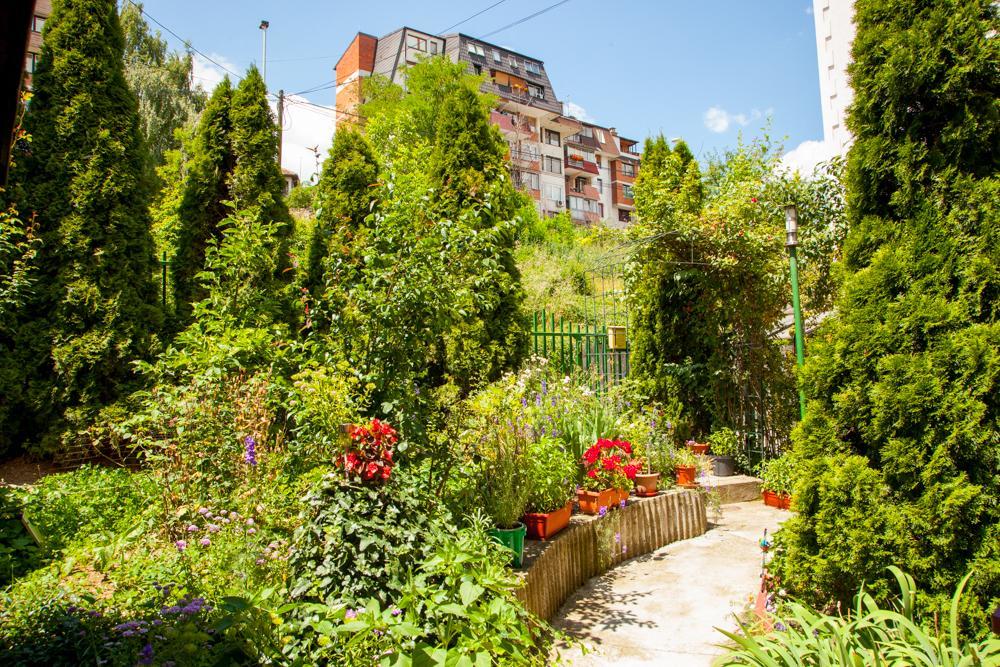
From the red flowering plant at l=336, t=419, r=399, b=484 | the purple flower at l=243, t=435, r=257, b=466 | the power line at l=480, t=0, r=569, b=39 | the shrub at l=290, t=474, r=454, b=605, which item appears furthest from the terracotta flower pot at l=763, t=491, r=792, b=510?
the power line at l=480, t=0, r=569, b=39

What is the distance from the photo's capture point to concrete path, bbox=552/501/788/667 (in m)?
3.14

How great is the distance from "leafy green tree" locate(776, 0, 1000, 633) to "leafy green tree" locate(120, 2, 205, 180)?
16482mm

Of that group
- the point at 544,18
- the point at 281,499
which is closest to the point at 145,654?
the point at 281,499

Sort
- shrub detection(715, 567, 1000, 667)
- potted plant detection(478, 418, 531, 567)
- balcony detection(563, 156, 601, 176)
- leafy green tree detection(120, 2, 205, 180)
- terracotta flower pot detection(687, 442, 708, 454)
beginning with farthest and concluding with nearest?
balcony detection(563, 156, 601, 176)
leafy green tree detection(120, 2, 205, 180)
terracotta flower pot detection(687, 442, 708, 454)
potted plant detection(478, 418, 531, 567)
shrub detection(715, 567, 1000, 667)

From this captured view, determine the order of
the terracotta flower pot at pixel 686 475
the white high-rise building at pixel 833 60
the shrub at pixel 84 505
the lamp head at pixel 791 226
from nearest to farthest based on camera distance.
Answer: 1. the shrub at pixel 84 505
2. the terracotta flower pot at pixel 686 475
3. the lamp head at pixel 791 226
4. the white high-rise building at pixel 833 60

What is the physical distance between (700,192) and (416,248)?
585cm

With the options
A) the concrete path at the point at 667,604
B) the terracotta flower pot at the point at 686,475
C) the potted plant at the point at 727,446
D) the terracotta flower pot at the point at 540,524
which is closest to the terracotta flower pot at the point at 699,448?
the potted plant at the point at 727,446

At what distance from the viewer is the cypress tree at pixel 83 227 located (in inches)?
219

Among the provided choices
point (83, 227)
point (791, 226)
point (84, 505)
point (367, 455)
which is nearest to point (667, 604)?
point (367, 455)

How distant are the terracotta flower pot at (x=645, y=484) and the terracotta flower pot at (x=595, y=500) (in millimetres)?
681

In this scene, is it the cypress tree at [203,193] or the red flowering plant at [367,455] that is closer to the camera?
the red flowering plant at [367,455]

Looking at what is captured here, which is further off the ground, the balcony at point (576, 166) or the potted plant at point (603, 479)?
the balcony at point (576, 166)

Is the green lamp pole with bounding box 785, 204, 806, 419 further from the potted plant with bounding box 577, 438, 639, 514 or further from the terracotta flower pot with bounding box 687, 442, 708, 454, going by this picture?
the potted plant with bounding box 577, 438, 639, 514

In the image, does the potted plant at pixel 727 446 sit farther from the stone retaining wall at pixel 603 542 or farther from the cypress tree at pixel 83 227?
the cypress tree at pixel 83 227
